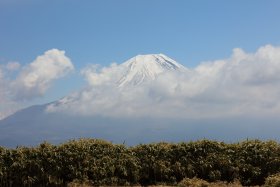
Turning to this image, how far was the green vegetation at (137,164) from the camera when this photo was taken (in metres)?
20.2

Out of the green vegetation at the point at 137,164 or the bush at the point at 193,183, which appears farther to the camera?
the green vegetation at the point at 137,164

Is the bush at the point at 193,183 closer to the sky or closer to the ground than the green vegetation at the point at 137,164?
closer to the ground

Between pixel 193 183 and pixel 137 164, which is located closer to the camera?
pixel 193 183

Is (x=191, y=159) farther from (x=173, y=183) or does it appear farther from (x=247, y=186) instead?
(x=247, y=186)

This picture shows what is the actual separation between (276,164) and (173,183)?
14.2 ft

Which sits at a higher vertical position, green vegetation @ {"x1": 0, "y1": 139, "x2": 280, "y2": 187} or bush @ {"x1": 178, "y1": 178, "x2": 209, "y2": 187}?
green vegetation @ {"x1": 0, "y1": 139, "x2": 280, "y2": 187}

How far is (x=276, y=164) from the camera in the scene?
66.2ft

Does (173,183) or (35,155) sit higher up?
Result: (35,155)

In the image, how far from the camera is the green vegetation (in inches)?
796

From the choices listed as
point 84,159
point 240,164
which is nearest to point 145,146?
point 84,159

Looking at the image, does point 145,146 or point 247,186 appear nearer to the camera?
point 247,186

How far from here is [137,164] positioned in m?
20.7

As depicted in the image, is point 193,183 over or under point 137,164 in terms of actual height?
under

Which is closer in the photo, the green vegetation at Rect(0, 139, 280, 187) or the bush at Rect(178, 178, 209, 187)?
the bush at Rect(178, 178, 209, 187)
